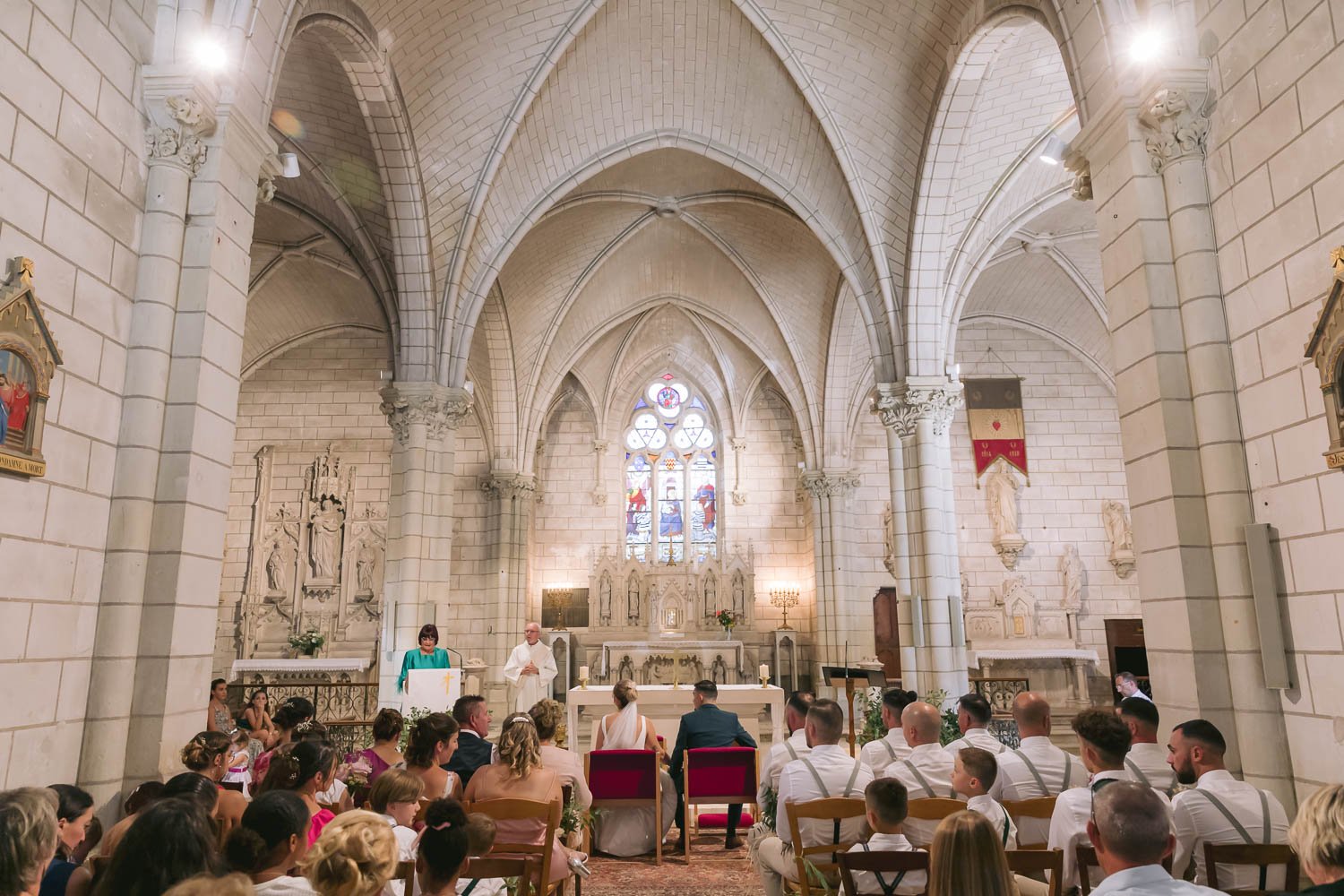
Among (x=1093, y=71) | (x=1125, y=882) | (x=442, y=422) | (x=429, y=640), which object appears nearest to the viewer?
(x=1125, y=882)

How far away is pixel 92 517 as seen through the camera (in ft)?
15.4

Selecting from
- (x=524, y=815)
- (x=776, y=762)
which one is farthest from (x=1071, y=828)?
(x=524, y=815)

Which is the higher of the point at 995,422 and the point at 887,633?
the point at 995,422

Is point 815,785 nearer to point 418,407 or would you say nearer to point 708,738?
point 708,738

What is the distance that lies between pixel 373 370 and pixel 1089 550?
14949mm

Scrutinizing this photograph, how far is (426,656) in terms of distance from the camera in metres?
8.91

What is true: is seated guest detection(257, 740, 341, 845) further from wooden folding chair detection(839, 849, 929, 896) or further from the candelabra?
the candelabra

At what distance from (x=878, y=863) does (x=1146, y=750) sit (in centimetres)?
205

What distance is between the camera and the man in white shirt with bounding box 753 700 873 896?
4.22m

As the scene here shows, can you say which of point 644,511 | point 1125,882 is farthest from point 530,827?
point 644,511

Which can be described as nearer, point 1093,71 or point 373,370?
point 1093,71

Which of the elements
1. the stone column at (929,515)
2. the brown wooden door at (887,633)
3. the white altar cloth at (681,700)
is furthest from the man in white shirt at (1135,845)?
the brown wooden door at (887,633)

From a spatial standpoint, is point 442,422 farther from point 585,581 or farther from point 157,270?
point 585,581

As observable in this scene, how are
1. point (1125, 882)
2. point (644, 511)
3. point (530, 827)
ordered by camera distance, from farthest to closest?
point (644, 511)
point (530, 827)
point (1125, 882)
